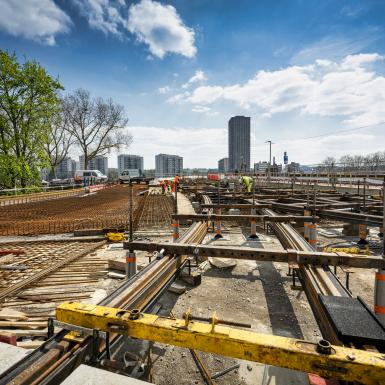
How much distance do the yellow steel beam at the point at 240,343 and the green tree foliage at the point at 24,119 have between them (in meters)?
26.3

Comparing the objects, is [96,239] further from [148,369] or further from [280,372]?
[280,372]

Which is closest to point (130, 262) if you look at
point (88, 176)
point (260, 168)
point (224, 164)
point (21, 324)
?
point (21, 324)

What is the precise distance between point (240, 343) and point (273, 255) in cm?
239

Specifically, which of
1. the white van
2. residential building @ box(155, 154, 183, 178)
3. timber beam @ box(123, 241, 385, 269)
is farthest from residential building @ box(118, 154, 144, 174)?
timber beam @ box(123, 241, 385, 269)

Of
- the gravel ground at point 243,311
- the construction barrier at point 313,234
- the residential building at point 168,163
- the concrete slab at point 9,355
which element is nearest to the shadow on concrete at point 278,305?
the gravel ground at point 243,311

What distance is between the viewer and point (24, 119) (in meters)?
24.8

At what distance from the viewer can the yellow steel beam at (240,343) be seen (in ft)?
5.10

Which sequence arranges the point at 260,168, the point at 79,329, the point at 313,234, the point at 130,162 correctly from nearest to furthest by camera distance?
1. the point at 79,329
2. the point at 313,234
3. the point at 260,168
4. the point at 130,162

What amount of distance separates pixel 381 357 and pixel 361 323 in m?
0.60

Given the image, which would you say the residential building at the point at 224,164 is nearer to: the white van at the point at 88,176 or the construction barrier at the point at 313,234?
the white van at the point at 88,176

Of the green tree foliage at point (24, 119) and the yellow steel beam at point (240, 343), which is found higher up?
the green tree foliage at point (24, 119)

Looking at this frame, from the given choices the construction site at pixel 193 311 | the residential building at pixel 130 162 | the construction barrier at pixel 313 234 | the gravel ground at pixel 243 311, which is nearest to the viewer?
the construction site at pixel 193 311

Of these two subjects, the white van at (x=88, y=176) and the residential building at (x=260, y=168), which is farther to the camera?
the white van at (x=88, y=176)

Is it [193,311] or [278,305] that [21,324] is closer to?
[193,311]
